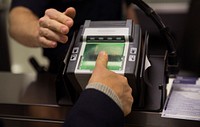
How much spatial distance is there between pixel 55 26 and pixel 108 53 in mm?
117

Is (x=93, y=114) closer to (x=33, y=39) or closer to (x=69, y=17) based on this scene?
(x=69, y=17)

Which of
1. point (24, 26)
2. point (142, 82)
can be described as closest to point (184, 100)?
point (142, 82)

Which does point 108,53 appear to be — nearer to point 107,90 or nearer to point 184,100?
point 107,90

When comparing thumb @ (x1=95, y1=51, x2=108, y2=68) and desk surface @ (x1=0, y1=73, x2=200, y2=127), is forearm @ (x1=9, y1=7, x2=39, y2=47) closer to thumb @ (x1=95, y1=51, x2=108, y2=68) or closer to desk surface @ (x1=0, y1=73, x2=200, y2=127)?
desk surface @ (x1=0, y1=73, x2=200, y2=127)

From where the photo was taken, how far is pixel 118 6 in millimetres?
1033

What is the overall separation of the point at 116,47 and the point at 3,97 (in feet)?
1.00

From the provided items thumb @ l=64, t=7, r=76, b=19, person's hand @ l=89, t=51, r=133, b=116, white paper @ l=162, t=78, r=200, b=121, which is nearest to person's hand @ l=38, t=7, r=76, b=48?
thumb @ l=64, t=7, r=76, b=19

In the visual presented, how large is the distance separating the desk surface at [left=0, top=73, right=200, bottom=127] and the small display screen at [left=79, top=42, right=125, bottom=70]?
11 centimetres

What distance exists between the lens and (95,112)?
492 millimetres

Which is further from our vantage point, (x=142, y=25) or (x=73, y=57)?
(x=142, y=25)

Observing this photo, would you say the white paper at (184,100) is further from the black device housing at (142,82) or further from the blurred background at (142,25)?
the blurred background at (142,25)

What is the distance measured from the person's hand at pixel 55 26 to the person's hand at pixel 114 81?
4.2 inches

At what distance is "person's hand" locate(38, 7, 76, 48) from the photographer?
59 cm

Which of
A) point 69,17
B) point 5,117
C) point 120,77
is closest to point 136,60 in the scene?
point 120,77
